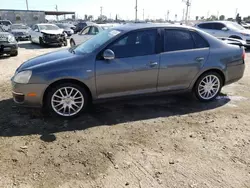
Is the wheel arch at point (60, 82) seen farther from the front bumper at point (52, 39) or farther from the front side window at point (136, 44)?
the front bumper at point (52, 39)

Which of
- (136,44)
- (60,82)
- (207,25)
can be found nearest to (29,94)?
(60,82)

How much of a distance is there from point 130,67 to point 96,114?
103 cm

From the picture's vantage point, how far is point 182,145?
3.44 metres

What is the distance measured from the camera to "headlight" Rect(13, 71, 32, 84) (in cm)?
401

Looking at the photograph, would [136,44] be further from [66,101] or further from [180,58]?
[66,101]

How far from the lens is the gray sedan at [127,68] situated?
160 inches

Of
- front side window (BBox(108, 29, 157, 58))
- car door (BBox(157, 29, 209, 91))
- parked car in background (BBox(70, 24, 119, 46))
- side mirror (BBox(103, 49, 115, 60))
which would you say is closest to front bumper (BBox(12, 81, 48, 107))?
side mirror (BBox(103, 49, 115, 60))

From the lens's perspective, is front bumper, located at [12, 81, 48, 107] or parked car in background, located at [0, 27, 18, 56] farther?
parked car in background, located at [0, 27, 18, 56]

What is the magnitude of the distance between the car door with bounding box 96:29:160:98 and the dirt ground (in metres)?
0.47

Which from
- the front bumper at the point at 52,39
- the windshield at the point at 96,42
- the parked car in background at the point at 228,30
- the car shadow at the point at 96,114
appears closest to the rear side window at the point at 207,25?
the parked car in background at the point at 228,30

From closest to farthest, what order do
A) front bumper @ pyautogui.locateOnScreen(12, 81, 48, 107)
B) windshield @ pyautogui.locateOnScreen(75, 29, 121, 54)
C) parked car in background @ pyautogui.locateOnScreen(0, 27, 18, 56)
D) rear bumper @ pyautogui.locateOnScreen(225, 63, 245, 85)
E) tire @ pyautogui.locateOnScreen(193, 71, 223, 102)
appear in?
front bumper @ pyautogui.locateOnScreen(12, 81, 48, 107), windshield @ pyautogui.locateOnScreen(75, 29, 121, 54), tire @ pyautogui.locateOnScreen(193, 71, 223, 102), rear bumper @ pyautogui.locateOnScreen(225, 63, 245, 85), parked car in background @ pyautogui.locateOnScreen(0, 27, 18, 56)

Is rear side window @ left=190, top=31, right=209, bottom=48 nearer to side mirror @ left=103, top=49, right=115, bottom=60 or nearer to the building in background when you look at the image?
side mirror @ left=103, top=49, right=115, bottom=60

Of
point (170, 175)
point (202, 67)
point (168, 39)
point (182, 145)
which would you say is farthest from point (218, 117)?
point (170, 175)

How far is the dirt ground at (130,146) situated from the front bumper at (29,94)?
30cm
